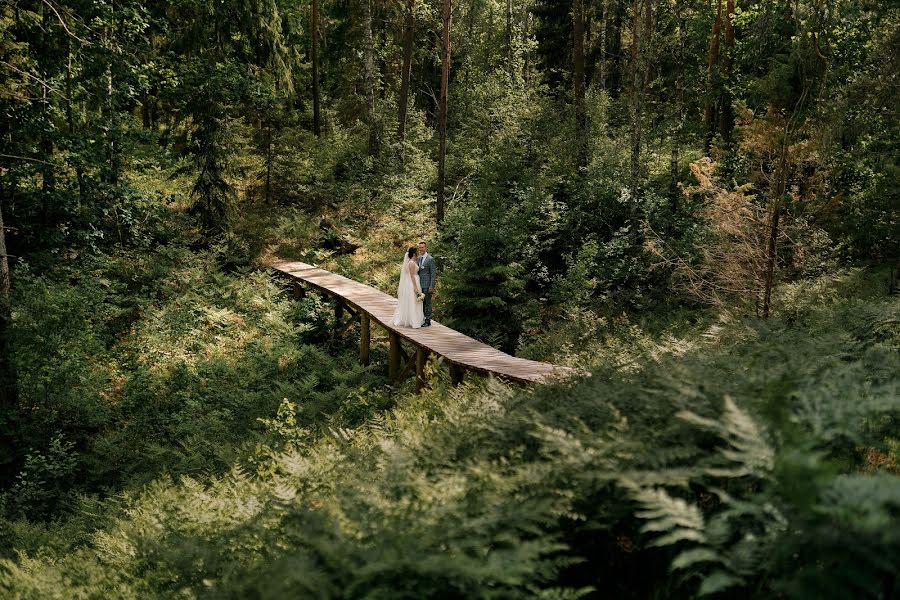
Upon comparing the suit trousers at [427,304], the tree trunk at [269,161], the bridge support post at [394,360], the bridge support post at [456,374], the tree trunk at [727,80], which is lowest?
the bridge support post at [394,360]

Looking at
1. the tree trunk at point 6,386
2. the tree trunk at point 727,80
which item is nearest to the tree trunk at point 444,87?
the tree trunk at point 727,80

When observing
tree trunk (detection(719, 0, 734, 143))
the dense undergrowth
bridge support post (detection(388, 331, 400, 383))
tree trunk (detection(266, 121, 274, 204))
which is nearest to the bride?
bridge support post (detection(388, 331, 400, 383))

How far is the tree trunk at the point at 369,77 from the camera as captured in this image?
2712 cm

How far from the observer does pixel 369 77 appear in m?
27.7

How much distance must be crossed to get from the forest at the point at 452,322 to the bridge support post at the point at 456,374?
0.73 m

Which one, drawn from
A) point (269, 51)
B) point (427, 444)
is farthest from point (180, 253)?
point (427, 444)

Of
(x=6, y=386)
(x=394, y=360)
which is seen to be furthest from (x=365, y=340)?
(x=6, y=386)

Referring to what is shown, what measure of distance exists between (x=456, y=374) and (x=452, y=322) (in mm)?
4291

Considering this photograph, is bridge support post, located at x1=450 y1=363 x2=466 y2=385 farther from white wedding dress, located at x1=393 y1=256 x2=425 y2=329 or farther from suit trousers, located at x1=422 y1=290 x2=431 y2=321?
suit trousers, located at x1=422 y1=290 x2=431 y2=321

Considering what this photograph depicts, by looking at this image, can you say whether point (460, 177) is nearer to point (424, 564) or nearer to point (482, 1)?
point (482, 1)

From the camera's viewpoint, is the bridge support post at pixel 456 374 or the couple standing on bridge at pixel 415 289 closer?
the bridge support post at pixel 456 374

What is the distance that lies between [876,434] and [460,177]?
2361 cm

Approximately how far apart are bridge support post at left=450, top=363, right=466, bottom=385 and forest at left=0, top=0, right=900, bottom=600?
2.40ft

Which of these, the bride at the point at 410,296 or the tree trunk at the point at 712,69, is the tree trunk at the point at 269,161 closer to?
the bride at the point at 410,296
